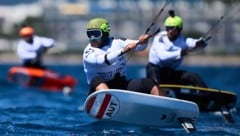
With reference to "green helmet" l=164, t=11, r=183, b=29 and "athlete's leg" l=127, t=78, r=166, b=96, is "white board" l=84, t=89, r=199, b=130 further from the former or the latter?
"green helmet" l=164, t=11, r=183, b=29

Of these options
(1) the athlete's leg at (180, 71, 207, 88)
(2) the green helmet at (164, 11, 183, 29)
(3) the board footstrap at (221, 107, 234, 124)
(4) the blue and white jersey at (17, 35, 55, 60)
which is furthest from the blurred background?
(3) the board footstrap at (221, 107, 234, 124)

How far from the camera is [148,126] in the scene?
1294cm

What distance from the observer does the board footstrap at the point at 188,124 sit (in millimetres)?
12380

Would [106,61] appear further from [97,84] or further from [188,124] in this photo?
[188,124]

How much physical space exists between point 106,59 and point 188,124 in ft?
5.32

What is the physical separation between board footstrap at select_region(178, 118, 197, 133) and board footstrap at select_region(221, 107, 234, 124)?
161 centimetres

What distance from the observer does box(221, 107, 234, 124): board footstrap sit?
14.3 metres

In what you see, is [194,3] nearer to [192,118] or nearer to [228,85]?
[228,85]

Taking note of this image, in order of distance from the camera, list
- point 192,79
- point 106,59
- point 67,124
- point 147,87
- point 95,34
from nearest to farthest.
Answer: point 106,59 → point 95,34 → point 147,87 → point 67,124 → point 192,79

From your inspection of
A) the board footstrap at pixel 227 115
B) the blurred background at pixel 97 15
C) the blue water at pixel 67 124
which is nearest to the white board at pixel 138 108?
the blue water at pixel 67 124

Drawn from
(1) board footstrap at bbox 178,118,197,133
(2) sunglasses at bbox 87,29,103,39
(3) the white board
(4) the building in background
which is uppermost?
(2) sunglasses at bbox 87,29,103,39

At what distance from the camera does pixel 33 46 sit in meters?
22.0

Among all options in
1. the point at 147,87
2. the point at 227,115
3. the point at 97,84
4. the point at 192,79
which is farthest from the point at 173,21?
the point at 97,84

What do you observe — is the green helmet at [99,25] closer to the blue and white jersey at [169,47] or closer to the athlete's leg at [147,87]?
the athlete's leg at [147,87]
